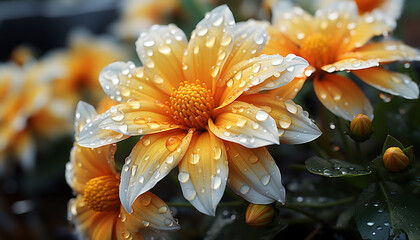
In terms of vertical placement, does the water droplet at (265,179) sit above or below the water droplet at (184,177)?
below

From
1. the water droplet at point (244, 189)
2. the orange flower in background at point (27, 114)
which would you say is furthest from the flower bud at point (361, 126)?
the orange flower in background at point (27, 114)

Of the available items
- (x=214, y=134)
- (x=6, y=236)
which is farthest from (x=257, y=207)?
(x=6, y=236)

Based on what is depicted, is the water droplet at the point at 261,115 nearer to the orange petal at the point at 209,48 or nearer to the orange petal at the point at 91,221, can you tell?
the orange petal at the point at 209,48

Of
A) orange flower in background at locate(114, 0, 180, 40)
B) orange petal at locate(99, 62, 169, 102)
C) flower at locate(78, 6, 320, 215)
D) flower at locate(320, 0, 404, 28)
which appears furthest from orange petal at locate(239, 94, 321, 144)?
orange flower in background at locate(114, 0, 180, 40)

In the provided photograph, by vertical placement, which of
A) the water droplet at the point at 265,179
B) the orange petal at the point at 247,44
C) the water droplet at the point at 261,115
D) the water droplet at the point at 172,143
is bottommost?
the water droplet at the point at 265,179

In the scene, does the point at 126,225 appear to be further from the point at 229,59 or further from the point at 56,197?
the point at 56,197

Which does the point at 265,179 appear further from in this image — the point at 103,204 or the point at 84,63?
the point at 84,63

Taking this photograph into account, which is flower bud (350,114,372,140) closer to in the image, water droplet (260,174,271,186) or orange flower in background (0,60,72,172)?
water droplet (260,174,271,186)
